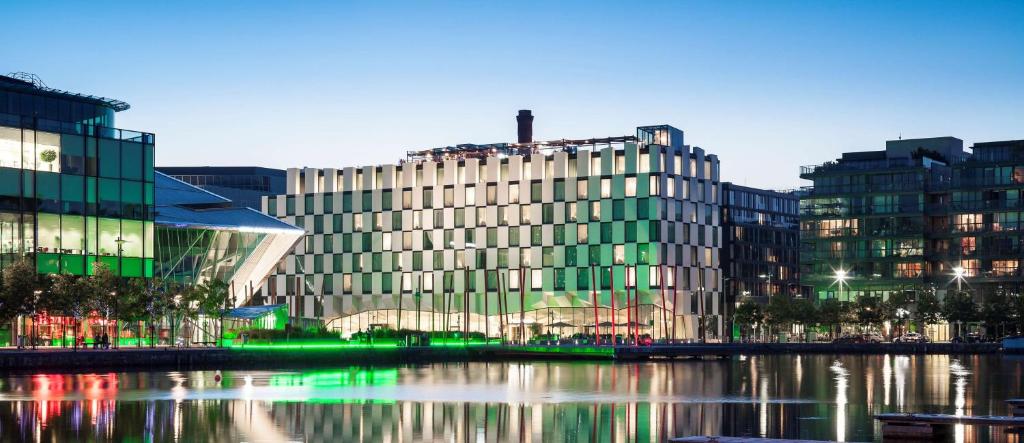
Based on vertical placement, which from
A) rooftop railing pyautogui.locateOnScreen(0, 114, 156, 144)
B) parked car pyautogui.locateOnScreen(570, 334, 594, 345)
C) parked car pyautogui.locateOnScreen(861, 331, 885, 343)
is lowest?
parked car pyautogui.locateOnScreen(861, 331, 885, 343)

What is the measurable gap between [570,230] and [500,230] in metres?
9.99

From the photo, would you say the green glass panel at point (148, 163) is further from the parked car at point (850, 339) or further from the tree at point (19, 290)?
the parked car at point (850, 339)

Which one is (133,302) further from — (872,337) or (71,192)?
(872,337)

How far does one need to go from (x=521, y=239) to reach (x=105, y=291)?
88141mm

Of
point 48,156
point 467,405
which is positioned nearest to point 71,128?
point 48,156

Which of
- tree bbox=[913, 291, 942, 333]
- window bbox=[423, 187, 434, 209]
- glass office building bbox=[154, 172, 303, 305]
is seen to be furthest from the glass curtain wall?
tree bbox=[913, 291, 942, 333]

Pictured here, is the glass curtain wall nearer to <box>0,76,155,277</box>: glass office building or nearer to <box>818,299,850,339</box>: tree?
<box>0,76,155,277</box>: glass office building

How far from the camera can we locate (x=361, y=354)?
339 ft

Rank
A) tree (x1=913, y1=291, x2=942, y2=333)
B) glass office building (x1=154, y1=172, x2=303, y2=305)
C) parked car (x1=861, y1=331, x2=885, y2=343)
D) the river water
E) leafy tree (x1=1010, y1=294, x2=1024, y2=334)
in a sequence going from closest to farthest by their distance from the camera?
the river water
glass office building (x1=154, y1=172, x2=303, y2=305)
leafy tree (x1=1010, y1=294, x2=1024, y2=334)
tree (x1=913, y1=291, x2=942, y2=333)
parked car (x1=861, y1=331, x2=885, y2=343)

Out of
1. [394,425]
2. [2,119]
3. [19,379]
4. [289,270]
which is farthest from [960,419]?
[289,270]

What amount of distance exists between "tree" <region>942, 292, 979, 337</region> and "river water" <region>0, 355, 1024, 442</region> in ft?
305

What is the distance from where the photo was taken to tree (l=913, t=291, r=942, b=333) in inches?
6742

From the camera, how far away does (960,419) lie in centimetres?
3741

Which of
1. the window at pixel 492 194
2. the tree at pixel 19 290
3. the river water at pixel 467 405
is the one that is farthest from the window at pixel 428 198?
the river water at pixel 467 405
